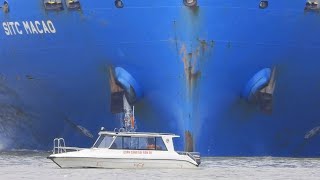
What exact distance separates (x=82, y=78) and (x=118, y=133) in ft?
11.8

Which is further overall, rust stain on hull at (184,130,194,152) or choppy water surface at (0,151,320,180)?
rust stain on hull at (184,130,194,152)

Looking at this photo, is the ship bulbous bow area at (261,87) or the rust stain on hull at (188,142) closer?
the ship bulbous bow area at (261,87)

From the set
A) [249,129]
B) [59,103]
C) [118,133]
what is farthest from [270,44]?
[59,103]

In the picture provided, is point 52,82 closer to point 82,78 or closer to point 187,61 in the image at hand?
point 82,78

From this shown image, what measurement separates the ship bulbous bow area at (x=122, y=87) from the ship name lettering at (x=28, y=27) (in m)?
2.29

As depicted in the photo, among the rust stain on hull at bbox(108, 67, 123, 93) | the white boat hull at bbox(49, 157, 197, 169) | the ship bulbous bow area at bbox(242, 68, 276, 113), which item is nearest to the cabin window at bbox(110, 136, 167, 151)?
the white boat hull at bbox(49, 157, 197, 169)

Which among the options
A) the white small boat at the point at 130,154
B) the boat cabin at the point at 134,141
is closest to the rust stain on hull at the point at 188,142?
the white small boat at the point at 130,154

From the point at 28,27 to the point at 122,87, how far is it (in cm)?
361

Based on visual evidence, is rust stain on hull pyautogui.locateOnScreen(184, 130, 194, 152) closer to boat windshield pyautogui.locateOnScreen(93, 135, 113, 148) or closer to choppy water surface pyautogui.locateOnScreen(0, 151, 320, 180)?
choppy water surface pyautogui.locateOnScreen(0, 151, 320, 180)

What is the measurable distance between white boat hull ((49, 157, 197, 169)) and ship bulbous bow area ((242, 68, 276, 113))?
351cm

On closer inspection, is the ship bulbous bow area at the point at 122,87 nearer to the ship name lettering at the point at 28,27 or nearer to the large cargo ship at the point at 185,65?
the large cargo ship at the point at 185,65

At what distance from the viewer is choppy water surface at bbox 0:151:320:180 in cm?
2900

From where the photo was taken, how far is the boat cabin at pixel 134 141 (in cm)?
3153

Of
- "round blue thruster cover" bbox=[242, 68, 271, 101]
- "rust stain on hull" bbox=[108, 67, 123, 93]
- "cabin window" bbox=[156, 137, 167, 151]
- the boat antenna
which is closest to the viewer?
"cabin window" bbox=[156, 137, 167, 151]
